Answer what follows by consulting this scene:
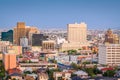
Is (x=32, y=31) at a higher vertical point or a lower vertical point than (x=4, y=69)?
higher

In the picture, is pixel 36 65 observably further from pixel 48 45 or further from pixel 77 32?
pixel 77 32

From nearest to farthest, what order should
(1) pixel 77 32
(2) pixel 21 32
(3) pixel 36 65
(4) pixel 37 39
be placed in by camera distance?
(3) pixel 36 65 → (4) pixel 37 39 → (2) pixel 21 32 → (1) pixel 77 32

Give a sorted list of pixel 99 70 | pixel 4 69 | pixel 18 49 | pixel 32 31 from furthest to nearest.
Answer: pixel 32 31 < pixel 18 49 < pixel 4 69 < pixel 99 70

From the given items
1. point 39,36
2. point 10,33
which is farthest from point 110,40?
point 10,33

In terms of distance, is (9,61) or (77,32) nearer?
(9,61)

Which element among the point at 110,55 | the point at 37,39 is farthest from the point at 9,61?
the point at 37,39

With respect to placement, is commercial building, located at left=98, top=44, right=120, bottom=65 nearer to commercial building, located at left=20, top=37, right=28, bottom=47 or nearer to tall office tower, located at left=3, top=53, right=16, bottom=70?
tall office tower, located at left=3, top=53, right=16, bottom=70

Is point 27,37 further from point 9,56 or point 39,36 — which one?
point 9,56

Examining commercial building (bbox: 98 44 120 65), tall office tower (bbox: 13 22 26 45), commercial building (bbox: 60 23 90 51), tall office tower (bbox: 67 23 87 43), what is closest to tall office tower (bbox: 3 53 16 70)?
commercial building (bbox: 98 44 120 65)
